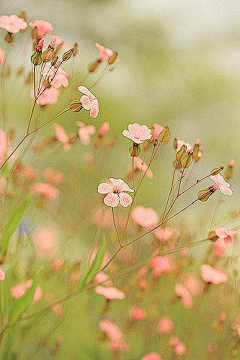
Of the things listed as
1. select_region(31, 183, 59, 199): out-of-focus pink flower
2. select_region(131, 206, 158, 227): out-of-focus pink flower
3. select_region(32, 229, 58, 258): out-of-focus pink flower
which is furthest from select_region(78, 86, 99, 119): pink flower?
select_region(32, 229, 58, 258): out-of-focus pink flower

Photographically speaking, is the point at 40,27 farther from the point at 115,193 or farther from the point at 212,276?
the point at 212,276

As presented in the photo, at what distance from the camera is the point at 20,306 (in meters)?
0.72

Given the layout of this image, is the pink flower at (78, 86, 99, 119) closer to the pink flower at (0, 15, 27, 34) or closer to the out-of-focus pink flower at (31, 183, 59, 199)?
the pink flower at (0, 15, 27, 34)

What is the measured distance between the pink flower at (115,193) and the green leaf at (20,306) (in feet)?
0.48

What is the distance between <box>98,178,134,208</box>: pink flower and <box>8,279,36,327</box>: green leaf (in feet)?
0.48

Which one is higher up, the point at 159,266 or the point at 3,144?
the point at 3,144

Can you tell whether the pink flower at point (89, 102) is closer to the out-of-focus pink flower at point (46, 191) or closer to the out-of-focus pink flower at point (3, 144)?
the out-of-focus pink flower at point (3, 144)

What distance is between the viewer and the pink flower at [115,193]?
0.67 metres

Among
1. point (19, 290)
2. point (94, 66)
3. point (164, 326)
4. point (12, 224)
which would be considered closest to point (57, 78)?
point (94, 66)

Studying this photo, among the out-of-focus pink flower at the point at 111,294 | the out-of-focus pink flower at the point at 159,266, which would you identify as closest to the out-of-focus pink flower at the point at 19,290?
the out-of-focus pink flower at the point at 111,294

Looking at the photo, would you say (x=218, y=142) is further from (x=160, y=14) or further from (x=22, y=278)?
(x=22, y=278)

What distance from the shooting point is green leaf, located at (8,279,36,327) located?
724 millimetres

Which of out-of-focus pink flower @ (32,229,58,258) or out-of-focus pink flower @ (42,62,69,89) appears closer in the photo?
out-of-focus pink flower @ (42,62,69,89)

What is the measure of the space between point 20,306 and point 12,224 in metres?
0.09
